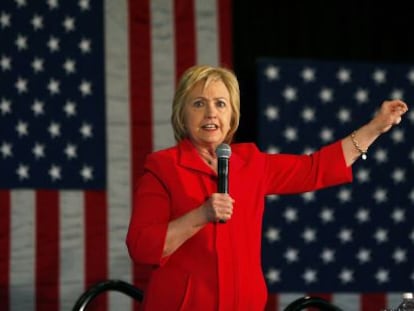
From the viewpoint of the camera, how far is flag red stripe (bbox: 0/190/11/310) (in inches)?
157

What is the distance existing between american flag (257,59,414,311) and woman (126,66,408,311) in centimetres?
192

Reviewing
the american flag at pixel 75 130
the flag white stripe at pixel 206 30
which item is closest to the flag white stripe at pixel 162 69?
the american flag at pixel 75 130

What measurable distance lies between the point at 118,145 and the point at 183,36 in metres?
0.64

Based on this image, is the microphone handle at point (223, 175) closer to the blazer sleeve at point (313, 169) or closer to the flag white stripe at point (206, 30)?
the blazer sleeve at point (313, 169)

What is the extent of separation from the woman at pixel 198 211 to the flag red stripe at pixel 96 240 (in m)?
1.92

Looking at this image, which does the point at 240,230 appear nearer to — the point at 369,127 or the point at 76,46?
the point at 369,127

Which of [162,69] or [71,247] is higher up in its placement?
[162,69]

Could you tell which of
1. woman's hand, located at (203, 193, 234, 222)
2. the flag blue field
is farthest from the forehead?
the flag blue field

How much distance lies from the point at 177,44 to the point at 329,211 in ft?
3.71

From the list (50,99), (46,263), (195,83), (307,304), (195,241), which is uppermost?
(195,83)

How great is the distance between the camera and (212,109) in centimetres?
219

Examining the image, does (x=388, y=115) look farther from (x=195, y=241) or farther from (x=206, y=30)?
(x=206, y=30)

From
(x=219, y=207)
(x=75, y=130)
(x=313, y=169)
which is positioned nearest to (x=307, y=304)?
(x=313, y=169)

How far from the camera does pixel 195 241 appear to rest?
210 cm
